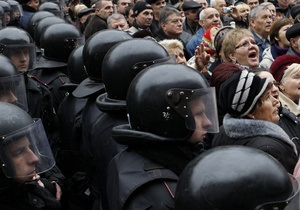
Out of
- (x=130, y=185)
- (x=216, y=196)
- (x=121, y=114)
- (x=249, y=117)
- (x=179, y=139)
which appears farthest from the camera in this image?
(x=121, y=114)

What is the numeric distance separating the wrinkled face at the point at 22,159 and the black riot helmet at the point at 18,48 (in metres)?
2.53

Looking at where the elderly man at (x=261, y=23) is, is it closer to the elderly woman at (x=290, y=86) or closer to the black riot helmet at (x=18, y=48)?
the elderly woman at (x=290, y=86)

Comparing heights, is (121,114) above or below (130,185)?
below

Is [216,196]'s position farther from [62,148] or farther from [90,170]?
[62,148]

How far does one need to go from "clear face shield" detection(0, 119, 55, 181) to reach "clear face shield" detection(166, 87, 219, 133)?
0.81 meters

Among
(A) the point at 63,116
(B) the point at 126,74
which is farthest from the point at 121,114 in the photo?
(A) the point at 63,116

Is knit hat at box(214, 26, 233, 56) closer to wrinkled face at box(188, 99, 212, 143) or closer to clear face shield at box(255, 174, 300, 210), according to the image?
wrinkled face at box(188, 99, 212, 143)

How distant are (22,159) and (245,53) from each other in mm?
2886

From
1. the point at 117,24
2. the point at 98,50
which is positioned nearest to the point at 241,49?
the point at 98,50

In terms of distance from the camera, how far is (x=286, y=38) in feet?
22.6

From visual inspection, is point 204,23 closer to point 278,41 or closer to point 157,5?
point 278,41

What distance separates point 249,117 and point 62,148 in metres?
2.38

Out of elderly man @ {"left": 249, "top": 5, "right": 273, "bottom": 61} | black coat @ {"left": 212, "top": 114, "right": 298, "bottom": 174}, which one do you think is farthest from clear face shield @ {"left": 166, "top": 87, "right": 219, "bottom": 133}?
elderly man @ {"left": 249, "top": 5, "right": 273, "bottom": 61}

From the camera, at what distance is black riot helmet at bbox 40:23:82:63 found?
22.2 feet
